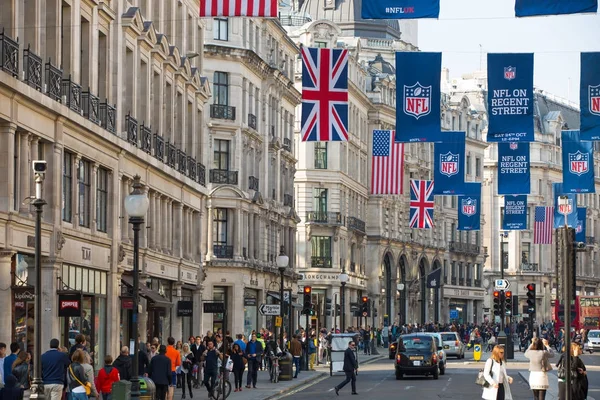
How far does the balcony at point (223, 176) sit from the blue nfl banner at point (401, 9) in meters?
40.2

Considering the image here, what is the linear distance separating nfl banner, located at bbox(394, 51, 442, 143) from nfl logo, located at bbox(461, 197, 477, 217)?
31.1m

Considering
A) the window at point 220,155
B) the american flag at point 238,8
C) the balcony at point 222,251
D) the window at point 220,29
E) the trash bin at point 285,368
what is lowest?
the trash bin at point 285,368

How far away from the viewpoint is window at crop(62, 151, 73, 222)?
38.4m

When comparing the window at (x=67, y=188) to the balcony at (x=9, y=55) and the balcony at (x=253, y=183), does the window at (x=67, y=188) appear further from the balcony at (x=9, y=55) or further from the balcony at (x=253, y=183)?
the balcony at (x=253, y=183)

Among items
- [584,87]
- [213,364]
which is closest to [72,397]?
[213,364]

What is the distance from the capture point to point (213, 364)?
3797 cm

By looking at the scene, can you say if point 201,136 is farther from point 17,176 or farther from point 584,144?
point 17,176

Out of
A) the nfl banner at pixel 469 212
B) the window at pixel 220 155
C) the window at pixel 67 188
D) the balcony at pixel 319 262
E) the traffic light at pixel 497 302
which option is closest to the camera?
the window at pixel 67 188

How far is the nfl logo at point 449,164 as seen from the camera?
2318 inches

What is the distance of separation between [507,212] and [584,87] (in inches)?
1217

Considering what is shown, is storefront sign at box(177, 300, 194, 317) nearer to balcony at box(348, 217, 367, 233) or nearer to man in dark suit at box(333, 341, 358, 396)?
man in dark suit at box(333, 341, 358, 396)

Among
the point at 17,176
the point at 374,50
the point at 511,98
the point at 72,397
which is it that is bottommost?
the point at 72,397

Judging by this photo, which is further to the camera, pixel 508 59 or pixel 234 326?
pixel 234 326

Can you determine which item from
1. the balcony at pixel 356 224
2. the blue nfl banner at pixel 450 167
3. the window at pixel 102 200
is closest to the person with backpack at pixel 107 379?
the window at pixel 102 200
